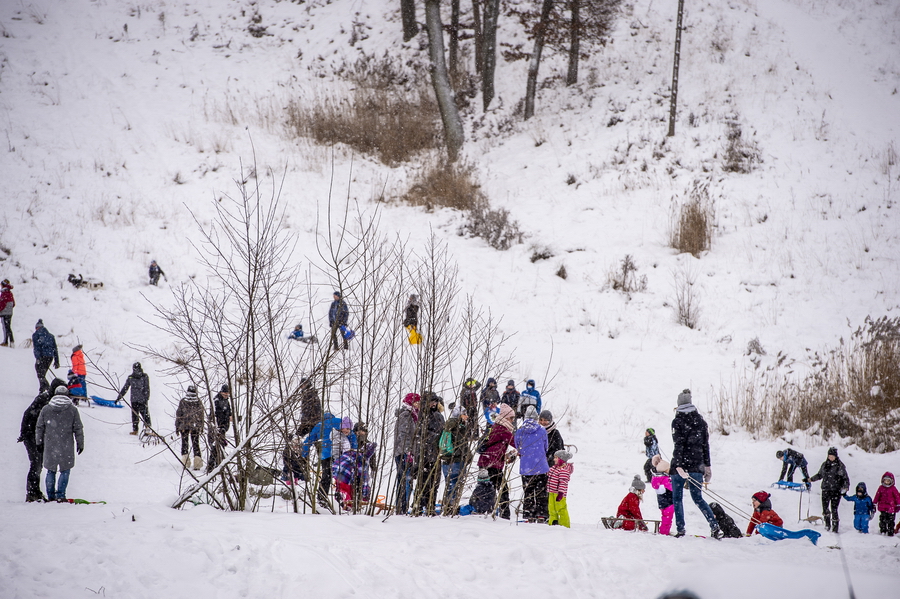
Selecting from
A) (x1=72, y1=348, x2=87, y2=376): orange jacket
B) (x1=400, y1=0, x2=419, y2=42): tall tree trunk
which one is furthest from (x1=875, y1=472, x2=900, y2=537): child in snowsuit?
(x1=400, y1=0, x2=419, y2=42): tall tree trunk

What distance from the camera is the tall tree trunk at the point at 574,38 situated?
18900 millimetres

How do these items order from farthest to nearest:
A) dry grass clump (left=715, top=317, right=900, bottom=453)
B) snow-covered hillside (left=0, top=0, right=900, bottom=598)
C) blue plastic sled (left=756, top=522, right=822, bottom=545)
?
dry grass clump (left=715, top=317, right=900, bottom=453) → blue plastic sled (left=756, top=522, right=822, bottom=545) → snow-covered hillside (left=0, top=0, right=900, bottom=598)

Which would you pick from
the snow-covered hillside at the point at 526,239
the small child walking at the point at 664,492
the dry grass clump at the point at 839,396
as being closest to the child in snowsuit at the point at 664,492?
the small child walking at the point at 664,492

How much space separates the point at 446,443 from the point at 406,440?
1.75 feet

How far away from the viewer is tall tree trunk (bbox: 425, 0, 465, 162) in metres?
19.2

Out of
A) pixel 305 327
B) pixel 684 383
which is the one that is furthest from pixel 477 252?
pixel 684 383

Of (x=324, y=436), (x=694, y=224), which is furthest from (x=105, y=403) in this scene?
(x=694, y=224)

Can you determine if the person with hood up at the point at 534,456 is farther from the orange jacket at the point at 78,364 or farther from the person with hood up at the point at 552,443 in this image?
the orange jacket at the point at 78,364

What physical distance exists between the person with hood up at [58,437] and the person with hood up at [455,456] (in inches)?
186

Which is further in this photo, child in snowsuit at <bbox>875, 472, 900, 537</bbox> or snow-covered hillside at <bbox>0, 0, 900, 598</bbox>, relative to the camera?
child in snowsuit at <bbox>875, 472, 900, 537</bbox>

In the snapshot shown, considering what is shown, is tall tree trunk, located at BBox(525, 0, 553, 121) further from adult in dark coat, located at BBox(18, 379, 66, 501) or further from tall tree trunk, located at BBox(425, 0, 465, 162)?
adult in dark coat, located at BBox(18, 379, 66, 501)

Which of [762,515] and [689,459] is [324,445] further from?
[762,515]

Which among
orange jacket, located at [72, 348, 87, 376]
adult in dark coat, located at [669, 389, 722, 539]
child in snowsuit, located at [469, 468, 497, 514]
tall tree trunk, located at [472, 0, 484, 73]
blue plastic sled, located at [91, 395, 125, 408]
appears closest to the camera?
adult in dark coat, located at [669, 389, 722, 539]

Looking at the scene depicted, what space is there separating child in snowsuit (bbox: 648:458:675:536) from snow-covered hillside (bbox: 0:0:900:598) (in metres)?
0.86
